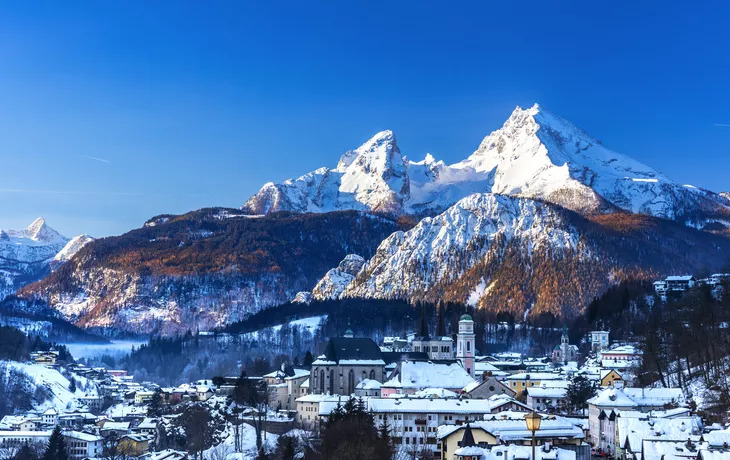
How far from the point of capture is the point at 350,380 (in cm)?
14700

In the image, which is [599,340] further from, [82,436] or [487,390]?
[82,436]

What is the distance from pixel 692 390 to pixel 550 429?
19.0 meters

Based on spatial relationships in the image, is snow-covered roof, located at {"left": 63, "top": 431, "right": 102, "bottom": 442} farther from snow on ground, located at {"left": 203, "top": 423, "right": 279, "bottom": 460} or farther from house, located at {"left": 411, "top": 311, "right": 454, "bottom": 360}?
house, located at {"left": 411, "top": 311, "right": 454, "bottom": 360}

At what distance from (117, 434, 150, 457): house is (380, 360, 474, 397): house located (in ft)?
99.9

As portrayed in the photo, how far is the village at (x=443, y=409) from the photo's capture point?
88625 mm

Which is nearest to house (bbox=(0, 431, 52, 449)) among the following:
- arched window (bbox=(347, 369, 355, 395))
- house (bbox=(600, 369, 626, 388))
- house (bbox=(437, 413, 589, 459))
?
arched window (bbox=(347, 369, 355, 395))

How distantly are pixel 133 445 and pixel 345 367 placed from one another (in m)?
28.8

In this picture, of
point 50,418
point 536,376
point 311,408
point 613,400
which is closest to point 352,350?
point 311,408

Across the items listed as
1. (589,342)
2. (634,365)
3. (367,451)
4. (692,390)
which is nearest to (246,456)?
(367,451)

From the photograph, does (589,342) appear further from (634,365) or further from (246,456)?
(246,456)

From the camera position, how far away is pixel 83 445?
453 feet

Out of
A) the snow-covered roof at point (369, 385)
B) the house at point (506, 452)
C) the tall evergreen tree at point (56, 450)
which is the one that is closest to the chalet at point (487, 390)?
the snow-covered roof at point (369, 385)

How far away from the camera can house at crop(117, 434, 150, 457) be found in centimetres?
13468

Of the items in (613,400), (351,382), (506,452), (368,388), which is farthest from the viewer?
(351,382)
